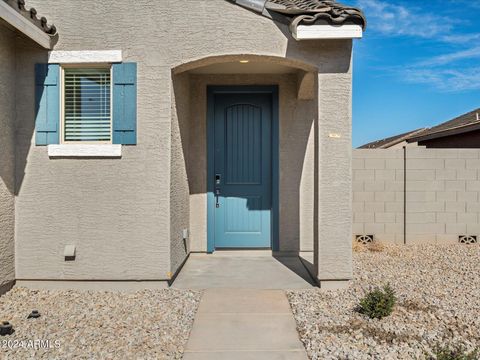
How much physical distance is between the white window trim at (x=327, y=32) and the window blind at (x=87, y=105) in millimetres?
2759

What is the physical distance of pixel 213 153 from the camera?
6.75 metres

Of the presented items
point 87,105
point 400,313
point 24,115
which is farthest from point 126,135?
point 400,313

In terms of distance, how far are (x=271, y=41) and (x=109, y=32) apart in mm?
2266

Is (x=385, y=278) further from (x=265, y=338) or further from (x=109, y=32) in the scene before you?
(x=109, y=32)

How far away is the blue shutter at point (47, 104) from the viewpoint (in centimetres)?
492

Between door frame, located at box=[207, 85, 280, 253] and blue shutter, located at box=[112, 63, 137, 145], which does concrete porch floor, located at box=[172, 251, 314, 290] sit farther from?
blue shutter, located at box=[112, 63, 137, 145]

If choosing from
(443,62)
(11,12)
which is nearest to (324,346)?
(11,12)

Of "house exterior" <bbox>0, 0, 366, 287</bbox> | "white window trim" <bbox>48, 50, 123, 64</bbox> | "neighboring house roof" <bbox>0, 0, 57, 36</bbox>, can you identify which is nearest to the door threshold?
"house exterior" <bbox>0, 0, 366, 287</bbox>

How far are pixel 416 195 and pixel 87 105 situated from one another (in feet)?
21.9

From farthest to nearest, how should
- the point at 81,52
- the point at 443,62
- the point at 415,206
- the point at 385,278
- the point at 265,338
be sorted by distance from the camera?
the point at 443,62
the point at 415,206
the point at 385,278
the point at 81,52
the point at 265,338

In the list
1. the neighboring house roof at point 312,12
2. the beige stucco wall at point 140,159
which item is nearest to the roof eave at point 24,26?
the beige stucco wall at point 140,159

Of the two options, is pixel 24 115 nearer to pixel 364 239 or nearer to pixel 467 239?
pixel 364 239

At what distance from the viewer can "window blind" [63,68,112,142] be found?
16.5 ft

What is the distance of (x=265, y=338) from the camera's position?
3.58 metres
